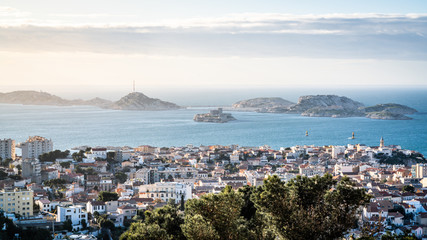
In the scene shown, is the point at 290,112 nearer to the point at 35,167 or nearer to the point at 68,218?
the point at 35,167

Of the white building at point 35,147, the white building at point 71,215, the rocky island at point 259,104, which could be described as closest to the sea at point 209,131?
the white building at point 35,147

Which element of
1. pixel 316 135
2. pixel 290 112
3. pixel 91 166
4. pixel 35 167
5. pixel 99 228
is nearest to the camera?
pixel 99 228

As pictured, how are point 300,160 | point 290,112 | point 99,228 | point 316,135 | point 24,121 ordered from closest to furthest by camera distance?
point 99,228, point 300,160, point 316,135, point 24,121, point 290,112

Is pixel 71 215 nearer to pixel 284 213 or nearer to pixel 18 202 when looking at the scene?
pixel 18 202

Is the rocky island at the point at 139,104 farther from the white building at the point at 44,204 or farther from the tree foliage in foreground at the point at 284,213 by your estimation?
the tree foliage in foreground at the point at 284,213

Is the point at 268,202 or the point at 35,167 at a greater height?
the point at 268,202

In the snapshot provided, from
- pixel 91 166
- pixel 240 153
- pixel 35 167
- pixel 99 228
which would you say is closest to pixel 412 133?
pixel 240 153

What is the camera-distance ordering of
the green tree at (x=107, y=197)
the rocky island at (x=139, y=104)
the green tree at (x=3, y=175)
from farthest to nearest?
the rocky island at (x=139, y=104), the green tree at (x=3, y=175), the green tree at (x=107, y=197)

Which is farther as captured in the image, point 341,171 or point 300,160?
point 300,160
